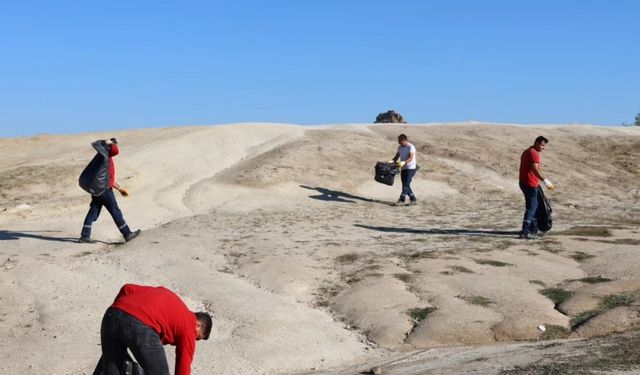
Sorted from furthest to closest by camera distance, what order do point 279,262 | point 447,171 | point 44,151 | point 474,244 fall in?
point 44,151, point 447,171, point 474,244, point 279,262

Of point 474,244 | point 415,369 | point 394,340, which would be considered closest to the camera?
point 415,369

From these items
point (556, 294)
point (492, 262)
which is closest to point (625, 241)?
point (492, 262)

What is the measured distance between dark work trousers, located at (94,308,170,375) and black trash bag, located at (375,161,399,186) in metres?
14.5

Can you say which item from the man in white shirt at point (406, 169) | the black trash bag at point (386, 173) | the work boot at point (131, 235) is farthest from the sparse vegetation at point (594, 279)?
the black trash bag at point (386, 173)

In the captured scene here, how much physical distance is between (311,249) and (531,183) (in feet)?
14.2

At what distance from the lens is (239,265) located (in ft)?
39.2

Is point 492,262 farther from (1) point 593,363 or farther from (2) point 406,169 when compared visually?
(2) point 406,169

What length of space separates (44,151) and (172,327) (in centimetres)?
2101

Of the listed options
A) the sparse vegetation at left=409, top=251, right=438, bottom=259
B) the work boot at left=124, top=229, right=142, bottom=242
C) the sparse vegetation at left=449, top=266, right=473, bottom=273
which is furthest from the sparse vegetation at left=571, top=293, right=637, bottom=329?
the work boot at left=124, top=229, right=142, bottom=242

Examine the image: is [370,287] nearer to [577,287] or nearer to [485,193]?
[577,287]

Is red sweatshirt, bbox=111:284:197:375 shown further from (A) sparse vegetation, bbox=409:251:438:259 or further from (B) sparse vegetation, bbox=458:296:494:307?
(A) sparse vegetation, bbox=409:251:438:259

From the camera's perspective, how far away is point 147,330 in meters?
5.26

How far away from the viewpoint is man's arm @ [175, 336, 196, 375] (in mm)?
5309

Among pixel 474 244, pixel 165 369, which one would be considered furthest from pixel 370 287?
pixel 165 369
